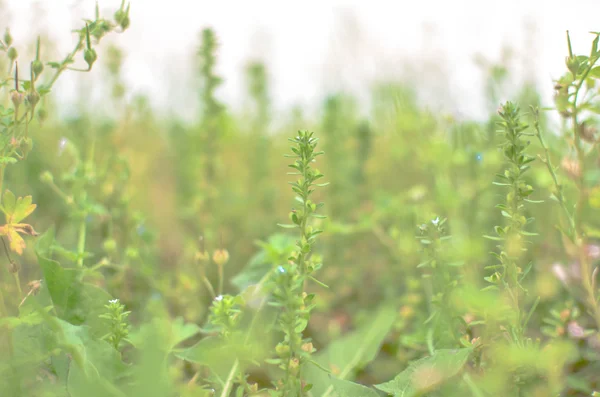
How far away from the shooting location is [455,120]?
1912mm

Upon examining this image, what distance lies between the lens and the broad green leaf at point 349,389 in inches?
40.3

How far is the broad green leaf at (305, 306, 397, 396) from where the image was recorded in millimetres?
1271

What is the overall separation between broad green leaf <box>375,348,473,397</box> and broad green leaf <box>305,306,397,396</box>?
0.77ft

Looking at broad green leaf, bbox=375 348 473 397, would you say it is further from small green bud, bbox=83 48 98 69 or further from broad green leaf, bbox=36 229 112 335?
small green bud, bbox=83 48 98 69

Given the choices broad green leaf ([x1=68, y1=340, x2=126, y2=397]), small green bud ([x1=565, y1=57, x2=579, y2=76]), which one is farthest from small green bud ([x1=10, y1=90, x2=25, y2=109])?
small green bud ([x1=565, y1=57, x2=579, y2=76])

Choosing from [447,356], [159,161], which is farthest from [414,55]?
[447,356]

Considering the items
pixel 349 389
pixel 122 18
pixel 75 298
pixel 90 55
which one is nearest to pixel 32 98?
pixel 90 55

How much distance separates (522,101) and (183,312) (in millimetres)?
1610

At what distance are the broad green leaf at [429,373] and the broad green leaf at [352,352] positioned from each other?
0.77ft

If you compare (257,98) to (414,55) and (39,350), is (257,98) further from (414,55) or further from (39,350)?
(39,350)

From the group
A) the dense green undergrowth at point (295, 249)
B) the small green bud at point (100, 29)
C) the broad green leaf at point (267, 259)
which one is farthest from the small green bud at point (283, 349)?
the small green bud at point (100, 29)

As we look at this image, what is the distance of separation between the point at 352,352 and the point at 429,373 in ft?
1.44

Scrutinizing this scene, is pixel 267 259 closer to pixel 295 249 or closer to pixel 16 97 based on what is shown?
pixel 295 249

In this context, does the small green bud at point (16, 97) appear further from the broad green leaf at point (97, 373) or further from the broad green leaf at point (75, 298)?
the broad green leaf at point (97, 373)
